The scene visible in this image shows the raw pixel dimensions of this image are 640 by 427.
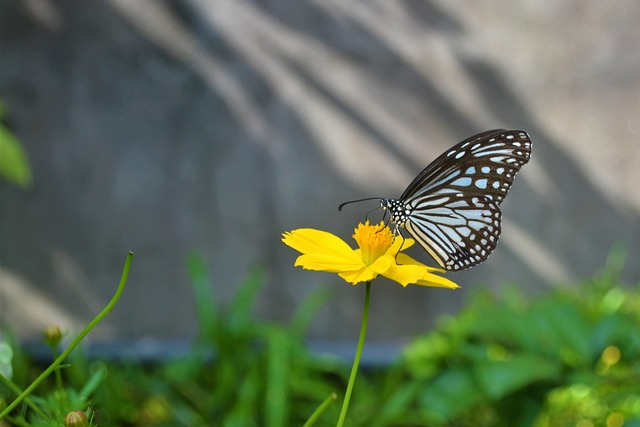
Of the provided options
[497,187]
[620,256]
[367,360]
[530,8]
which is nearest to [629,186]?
[620,256]

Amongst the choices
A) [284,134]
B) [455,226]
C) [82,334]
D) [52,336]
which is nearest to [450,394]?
[284,134]

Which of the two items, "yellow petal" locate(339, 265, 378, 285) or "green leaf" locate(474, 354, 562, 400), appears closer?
"yellow petal" locate(339, 265, 378, 285)

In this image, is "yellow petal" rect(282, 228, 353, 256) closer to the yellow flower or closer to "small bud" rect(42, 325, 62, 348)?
the yellow flower

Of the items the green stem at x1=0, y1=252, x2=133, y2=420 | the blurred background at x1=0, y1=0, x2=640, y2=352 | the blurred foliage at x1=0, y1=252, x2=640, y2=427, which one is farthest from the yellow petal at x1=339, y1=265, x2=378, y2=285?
the blurred background at x1=0, y1=0, x2=640, y2=352

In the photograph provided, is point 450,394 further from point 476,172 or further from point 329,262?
point 329,262

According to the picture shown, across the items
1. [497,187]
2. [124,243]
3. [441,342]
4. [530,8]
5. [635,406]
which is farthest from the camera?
[124,243]

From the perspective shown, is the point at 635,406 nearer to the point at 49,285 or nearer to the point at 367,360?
the point at 367,360

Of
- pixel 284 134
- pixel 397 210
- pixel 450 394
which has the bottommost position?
pixel 397 210
